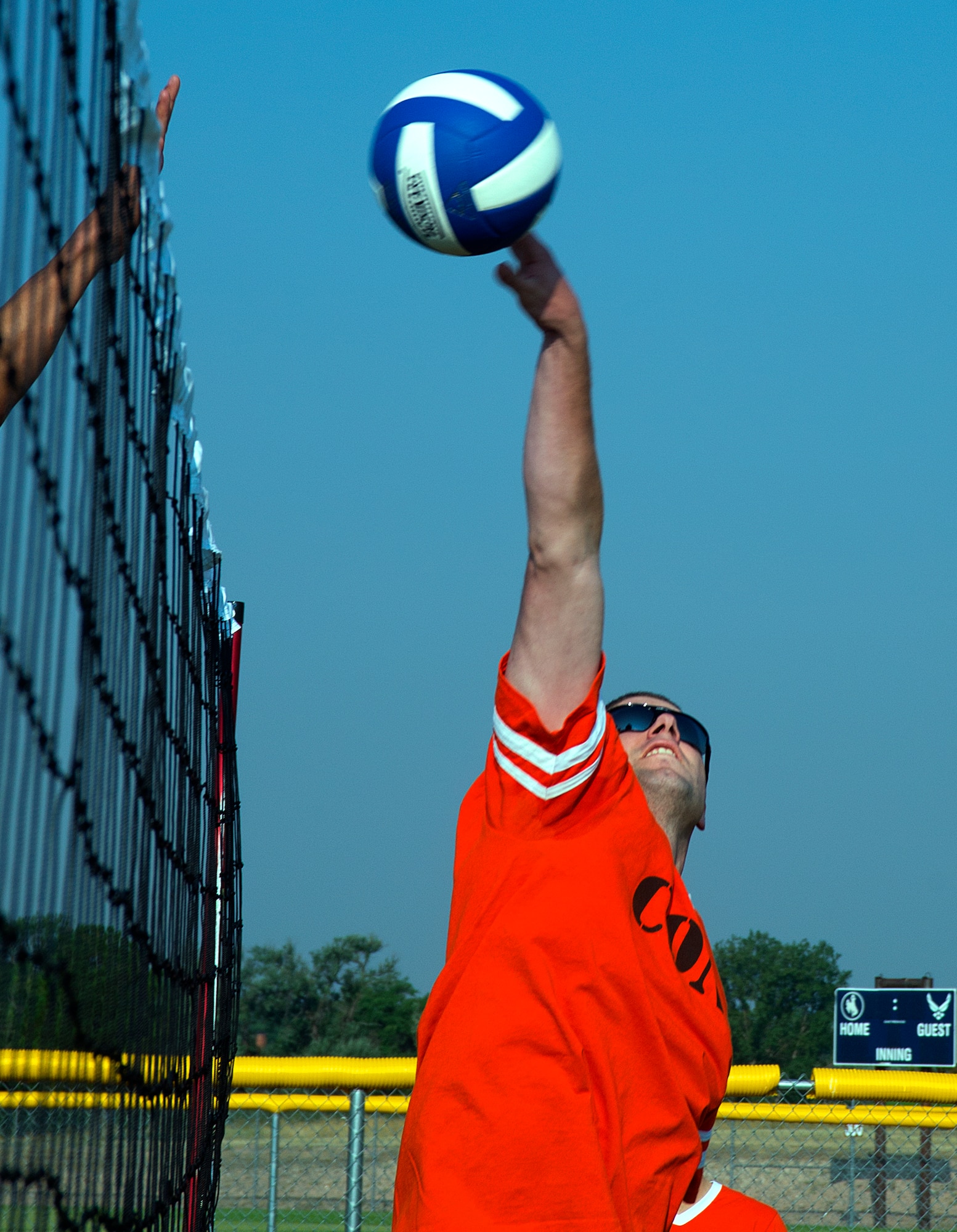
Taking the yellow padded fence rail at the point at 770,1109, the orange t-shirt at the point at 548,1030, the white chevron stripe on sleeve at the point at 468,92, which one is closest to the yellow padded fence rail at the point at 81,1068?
the orange t-shirt at the point at 548,1030

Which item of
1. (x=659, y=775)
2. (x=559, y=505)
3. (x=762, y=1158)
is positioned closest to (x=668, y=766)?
(x=659, y=775)

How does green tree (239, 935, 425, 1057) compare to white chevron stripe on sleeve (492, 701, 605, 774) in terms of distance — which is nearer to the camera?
white chevron stripe on sleeve (492, 701, 605, 774)

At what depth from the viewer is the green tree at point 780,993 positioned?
39844 mm

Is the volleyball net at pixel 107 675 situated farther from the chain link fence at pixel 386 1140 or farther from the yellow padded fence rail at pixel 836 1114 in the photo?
the yellow padded fence rail at pixel 836 1114

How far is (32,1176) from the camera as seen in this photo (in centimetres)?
166

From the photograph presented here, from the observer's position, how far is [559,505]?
2.22 metres

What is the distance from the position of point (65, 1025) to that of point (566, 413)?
4.08 ft

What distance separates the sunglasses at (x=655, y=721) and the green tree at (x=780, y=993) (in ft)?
123

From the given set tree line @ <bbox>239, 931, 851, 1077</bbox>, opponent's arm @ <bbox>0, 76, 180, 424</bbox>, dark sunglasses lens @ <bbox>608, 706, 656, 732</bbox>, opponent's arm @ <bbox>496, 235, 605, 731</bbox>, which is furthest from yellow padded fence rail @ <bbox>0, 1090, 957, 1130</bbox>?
tree line @ <bbox>239, 931, 851, 1077</bbox>

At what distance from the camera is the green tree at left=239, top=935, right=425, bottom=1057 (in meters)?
32.8

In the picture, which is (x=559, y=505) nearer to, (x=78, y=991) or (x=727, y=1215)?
(x=78, y=991)

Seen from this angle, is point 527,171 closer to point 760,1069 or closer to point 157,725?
point 157,725

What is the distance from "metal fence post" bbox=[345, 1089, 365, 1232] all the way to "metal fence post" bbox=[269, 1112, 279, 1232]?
3.50 ft

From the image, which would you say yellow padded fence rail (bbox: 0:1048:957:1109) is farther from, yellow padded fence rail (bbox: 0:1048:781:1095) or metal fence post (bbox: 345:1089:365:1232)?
metal fence post (bbox: 345:1089:365:1232)
